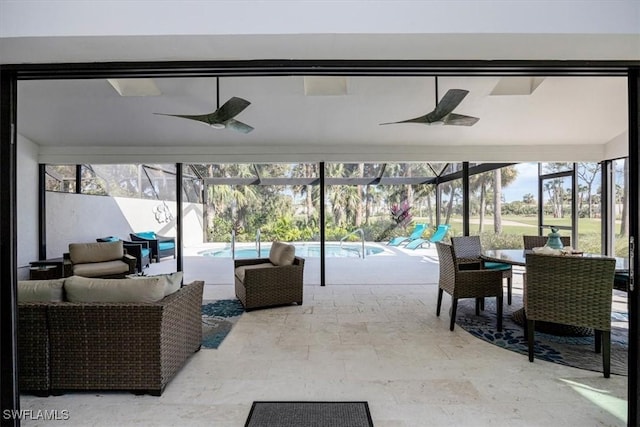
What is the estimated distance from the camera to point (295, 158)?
6.08 meters

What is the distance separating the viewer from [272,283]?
451 centimetres

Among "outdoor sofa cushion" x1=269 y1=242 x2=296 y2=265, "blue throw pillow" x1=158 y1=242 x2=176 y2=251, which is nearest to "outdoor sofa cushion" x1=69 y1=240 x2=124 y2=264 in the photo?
"blue throw pillow" x1=158 y1=242 x2=176 y2=251

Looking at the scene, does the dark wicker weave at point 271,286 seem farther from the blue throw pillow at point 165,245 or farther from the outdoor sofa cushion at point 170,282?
the blue throw pillow at point 165,245

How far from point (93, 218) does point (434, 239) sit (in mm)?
9004

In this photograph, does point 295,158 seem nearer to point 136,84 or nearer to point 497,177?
point 136,84

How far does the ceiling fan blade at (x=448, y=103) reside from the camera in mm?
3346

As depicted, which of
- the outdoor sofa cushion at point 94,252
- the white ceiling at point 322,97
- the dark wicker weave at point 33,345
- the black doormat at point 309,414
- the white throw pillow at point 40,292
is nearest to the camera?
the white ceiling at point 322,97

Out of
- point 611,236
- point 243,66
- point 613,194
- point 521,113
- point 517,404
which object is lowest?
point 517,404

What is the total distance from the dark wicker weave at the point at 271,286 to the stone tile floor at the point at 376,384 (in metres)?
0.65

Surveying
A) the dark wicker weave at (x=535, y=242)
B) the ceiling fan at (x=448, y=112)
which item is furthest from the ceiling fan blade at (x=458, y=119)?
the dark wicker weave at (x=535, y=242)

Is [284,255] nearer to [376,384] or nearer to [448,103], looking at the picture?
[376,384]

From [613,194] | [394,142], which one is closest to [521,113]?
[394,142]

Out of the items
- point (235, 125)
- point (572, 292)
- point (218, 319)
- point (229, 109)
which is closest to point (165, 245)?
point (218, 319)

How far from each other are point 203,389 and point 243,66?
7.35 feet
